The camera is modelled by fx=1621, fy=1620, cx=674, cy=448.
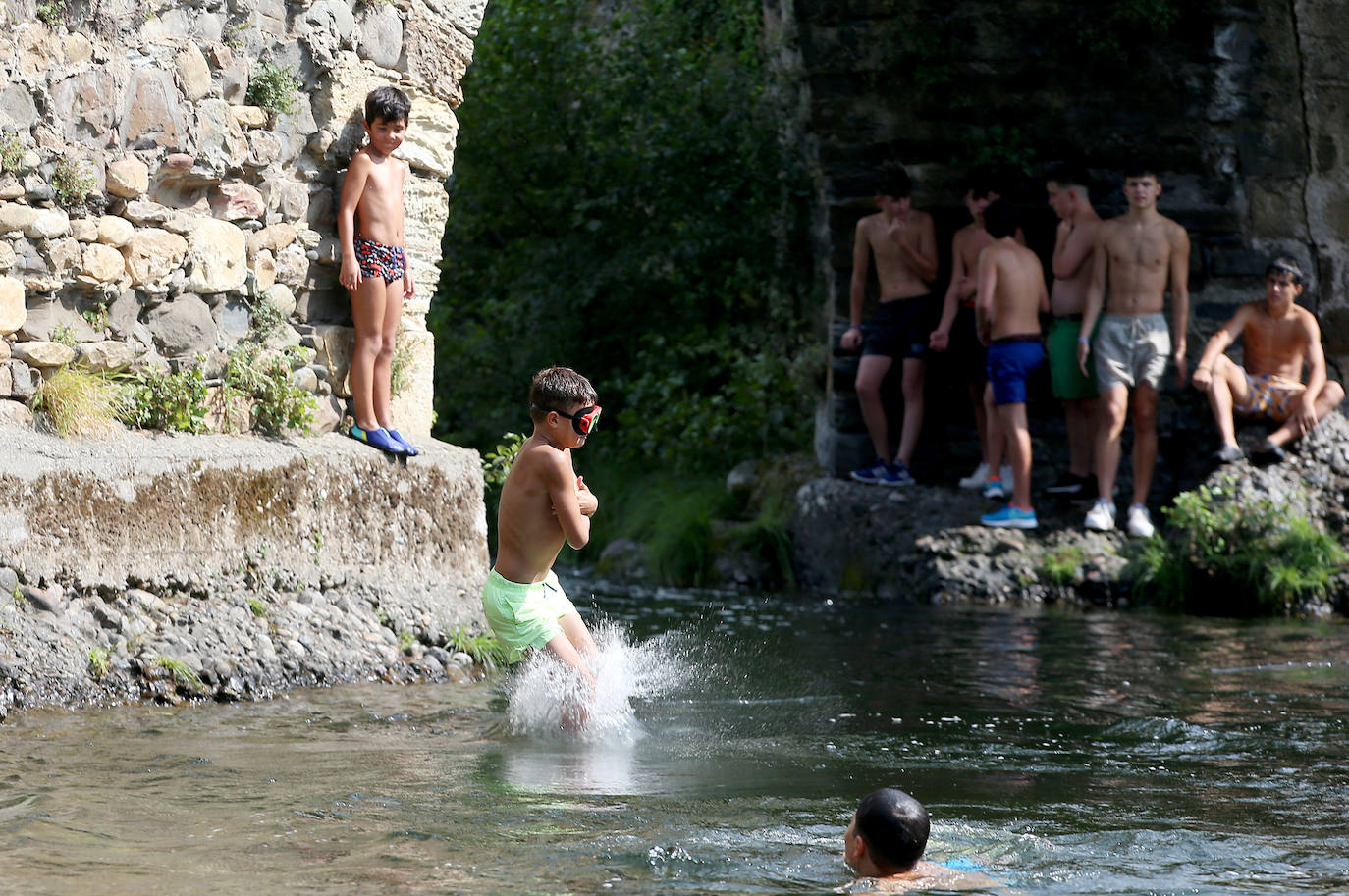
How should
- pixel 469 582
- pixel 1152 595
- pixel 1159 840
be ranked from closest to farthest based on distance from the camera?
pixel 1159 840
pixel 469 582
pixel 1152 595

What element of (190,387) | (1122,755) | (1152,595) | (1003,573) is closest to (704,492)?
(1003,573)

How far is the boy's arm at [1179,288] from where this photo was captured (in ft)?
30.8

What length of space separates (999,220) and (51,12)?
6002 mm

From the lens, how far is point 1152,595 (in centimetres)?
901

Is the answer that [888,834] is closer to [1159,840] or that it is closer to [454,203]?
[1159,840]

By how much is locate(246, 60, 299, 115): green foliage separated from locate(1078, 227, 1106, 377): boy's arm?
17.1ft

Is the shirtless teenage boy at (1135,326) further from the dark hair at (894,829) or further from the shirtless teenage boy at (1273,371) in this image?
the dark hair at (894,829)

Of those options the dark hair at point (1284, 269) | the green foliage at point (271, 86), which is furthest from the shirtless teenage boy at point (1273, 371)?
the green foliage at point (271, 86)

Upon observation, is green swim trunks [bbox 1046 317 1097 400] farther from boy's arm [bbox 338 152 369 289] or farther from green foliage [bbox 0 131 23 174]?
green foliage [bbox 0 131 23 174]

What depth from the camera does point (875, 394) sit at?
34.4ft

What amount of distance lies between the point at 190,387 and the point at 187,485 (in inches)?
16.2

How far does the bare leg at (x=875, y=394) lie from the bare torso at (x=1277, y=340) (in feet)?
7.34

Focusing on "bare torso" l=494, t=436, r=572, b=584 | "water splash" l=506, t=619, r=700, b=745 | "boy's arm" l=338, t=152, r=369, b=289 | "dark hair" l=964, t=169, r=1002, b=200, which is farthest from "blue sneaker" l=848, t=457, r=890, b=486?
"bare torso" l=494, t=436, r=572, b=584

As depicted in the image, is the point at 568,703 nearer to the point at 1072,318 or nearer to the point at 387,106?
the point at 387,106
